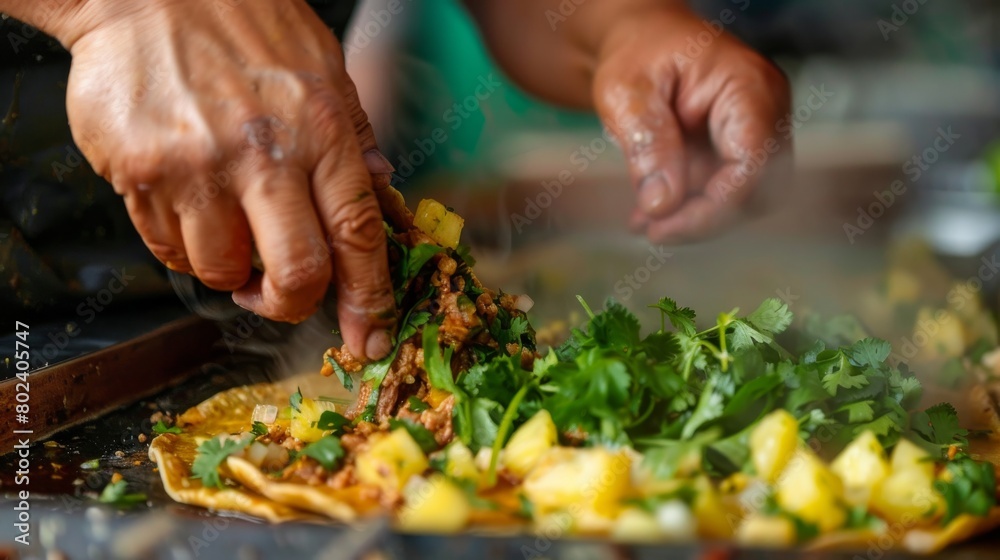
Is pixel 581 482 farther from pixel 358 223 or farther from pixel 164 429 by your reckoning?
pixel 164 429

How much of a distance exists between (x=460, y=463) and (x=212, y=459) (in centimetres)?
63

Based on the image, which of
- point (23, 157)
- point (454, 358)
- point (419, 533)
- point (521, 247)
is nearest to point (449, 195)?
point (521, 247)

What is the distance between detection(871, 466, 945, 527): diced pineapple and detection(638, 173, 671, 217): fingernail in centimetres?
100

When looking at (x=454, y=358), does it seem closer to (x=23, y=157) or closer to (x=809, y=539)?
(x=809, y=539)

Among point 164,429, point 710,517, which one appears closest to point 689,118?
point 710,517

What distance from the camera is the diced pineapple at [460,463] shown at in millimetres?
1776

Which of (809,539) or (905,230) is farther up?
(809,539)

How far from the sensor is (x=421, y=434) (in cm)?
195

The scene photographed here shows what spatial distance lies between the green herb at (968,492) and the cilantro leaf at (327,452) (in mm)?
1292

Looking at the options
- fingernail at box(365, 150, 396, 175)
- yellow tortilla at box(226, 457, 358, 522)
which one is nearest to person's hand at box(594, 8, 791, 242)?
fingernail at box(365, 150, 396, 175)

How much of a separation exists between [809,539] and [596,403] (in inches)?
20.8

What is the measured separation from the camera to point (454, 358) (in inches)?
90.1

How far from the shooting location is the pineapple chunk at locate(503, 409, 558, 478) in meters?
1.81

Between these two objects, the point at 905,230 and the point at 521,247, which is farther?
the point at 905,230
